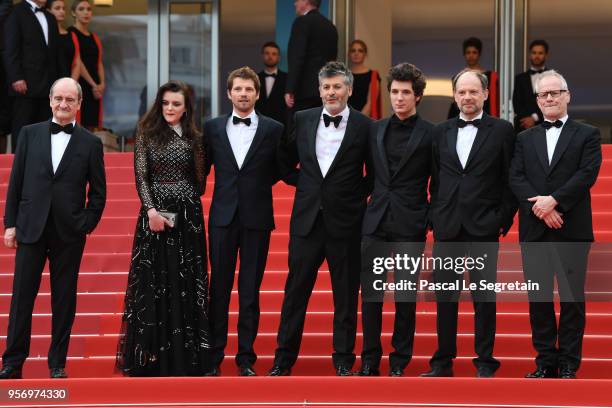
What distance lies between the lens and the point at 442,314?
23.4 ft

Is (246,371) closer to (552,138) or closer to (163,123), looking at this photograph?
(163,123)

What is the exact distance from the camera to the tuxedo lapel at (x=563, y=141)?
23.3 feet

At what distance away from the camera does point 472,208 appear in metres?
7.09

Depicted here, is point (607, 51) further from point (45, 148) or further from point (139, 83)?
point (45, 148)

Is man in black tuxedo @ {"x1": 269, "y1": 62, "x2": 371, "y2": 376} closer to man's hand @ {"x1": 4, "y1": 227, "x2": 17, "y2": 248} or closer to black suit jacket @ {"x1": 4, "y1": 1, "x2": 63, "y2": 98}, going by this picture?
man's hand @ {"x1": 4, "y1": 227, "x2": 17, "y2": 248}

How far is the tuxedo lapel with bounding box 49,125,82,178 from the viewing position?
742 cm

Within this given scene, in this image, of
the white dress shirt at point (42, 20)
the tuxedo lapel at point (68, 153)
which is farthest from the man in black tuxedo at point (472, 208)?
the white dress shirt at point (42, 20)

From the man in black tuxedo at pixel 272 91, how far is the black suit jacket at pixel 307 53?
7.52 feet

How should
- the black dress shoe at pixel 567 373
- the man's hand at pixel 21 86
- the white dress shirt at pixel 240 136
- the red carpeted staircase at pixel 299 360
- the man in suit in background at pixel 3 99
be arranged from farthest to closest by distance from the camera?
the man in suit in background at pixel 3 99, the man's hand at pixel 21 86, the white dress shirt at pixel 240 136, the black dress shoe at pixel 567 373, the red carpeted staircase at pixel 299 360

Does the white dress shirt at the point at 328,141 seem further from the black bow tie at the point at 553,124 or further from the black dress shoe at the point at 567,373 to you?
the black dress shoe at the point at 567,373

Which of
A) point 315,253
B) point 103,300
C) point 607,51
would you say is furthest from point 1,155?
point 607,51

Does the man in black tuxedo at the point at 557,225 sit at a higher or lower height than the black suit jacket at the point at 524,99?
lower

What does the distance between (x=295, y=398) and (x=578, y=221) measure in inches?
73.5

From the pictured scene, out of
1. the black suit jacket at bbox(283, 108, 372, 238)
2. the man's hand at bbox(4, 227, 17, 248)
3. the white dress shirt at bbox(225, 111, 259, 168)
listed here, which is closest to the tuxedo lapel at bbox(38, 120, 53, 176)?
the man's hand at bbox(4, 227, 17, 248)
